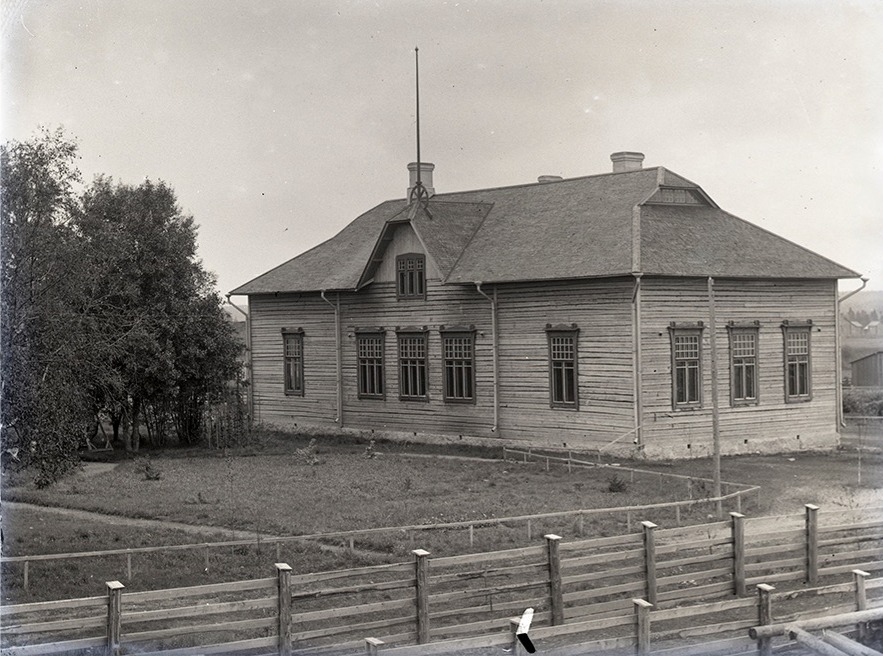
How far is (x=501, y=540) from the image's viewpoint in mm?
20297

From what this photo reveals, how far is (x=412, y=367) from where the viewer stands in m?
38.4

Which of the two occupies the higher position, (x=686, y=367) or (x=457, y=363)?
(x=457, y=363)

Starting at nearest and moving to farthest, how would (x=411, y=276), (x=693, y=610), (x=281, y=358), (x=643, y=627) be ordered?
(x=643, y=627) → (x=693, y=610) → (x=411, y=276) → (x=281, y=358)

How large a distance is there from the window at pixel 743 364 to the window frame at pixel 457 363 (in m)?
7.99

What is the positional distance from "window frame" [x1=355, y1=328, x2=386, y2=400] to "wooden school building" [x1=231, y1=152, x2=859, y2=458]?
0.06 metres

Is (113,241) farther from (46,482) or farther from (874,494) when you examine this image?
(874,494)

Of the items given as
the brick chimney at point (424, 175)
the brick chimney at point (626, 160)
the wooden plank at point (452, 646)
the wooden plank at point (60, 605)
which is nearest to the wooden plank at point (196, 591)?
the wooden plank at point (60, 605)

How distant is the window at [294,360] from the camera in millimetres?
42469

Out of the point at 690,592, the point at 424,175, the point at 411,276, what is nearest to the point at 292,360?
the point at 411,276

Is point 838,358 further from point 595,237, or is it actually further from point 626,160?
point 626,160

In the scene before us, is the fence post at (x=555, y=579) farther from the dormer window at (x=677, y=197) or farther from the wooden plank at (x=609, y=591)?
the dormer window at (x=677, y=197)

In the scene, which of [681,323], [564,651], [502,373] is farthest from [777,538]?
[502,373]

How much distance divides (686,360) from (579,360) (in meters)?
3.00

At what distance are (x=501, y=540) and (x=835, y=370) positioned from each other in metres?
19.0
